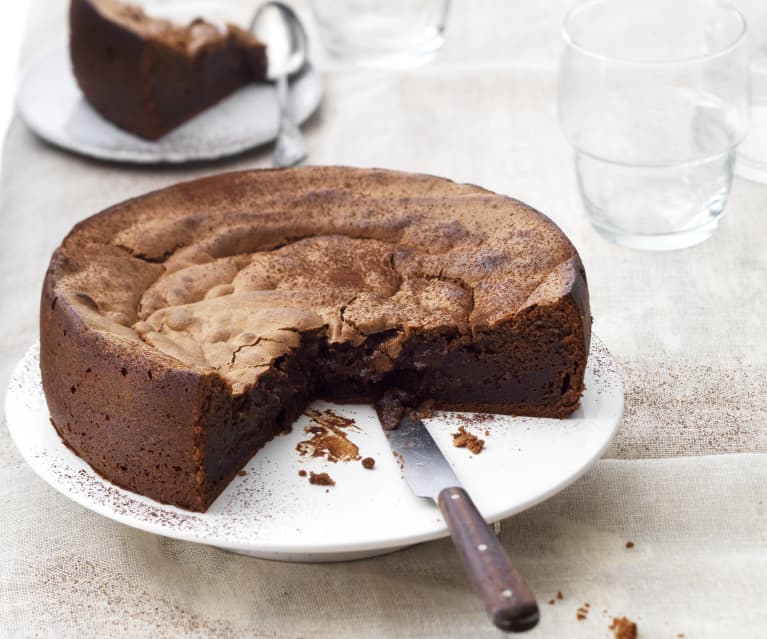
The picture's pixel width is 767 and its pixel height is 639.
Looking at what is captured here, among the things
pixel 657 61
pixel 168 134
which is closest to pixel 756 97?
pixel 657 61

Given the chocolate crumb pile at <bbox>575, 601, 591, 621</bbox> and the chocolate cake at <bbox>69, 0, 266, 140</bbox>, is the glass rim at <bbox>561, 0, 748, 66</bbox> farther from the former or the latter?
the chocolate crumb pile at <bbox>575, 601, 591, 621</bbox>

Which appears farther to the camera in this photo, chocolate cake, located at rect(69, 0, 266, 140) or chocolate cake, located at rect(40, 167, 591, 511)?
chocolate cake, located at rect(69, 0, 266, 140)

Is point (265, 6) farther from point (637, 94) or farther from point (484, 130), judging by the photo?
point (637, 94)

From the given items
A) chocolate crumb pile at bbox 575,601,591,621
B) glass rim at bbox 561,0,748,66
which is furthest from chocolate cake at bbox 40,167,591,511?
glass rim at bbox 561,0,748,66

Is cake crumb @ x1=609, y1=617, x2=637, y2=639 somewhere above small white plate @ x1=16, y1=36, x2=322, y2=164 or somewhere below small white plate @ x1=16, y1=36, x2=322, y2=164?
below

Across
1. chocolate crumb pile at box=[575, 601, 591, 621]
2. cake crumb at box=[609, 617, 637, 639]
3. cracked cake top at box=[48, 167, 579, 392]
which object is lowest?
→ chocolate crumb pile at box=[575, 601, 591, 621]

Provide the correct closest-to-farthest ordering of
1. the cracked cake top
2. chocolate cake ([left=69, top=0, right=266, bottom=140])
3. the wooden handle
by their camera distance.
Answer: the wooden handle, the cracked cake top, chocolate cake ([left=69, top=0, right=266, bottom=140])

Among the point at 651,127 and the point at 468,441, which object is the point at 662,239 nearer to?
the point at 651,127
